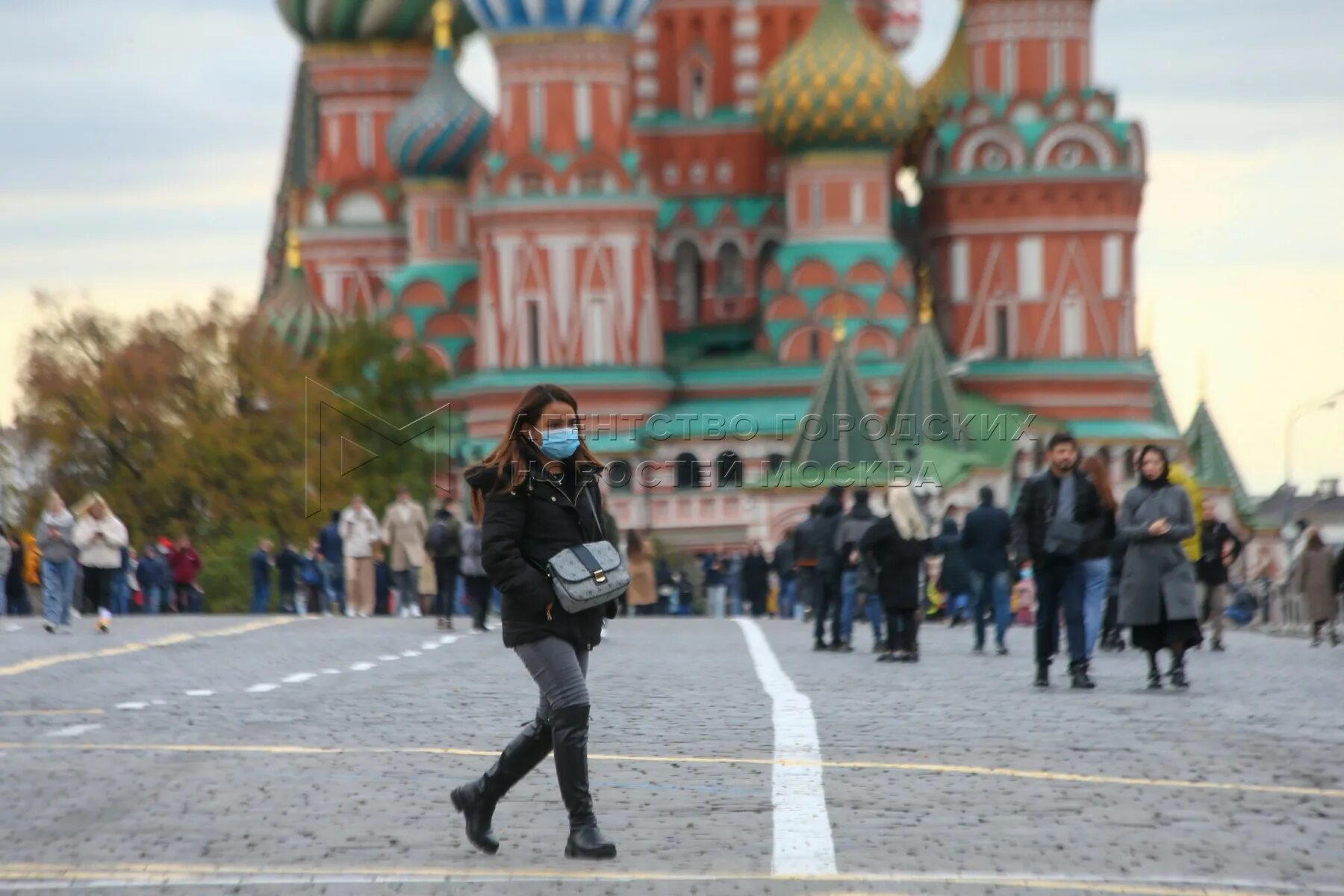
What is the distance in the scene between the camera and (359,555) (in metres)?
38.8

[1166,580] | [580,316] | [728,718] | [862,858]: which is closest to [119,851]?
[862,858]

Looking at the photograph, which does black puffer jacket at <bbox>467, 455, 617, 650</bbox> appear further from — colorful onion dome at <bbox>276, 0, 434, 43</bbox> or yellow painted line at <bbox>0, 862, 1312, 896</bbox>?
colorful onion dome at <bbox>276, 0, 434, 43</bbox>

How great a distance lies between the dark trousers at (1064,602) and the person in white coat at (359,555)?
18738mm

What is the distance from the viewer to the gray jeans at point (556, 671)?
1112 cm

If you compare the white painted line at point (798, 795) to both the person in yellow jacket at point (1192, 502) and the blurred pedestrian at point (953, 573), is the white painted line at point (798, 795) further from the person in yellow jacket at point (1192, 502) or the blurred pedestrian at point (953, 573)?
the blurred pedestrian at point (953, 573)

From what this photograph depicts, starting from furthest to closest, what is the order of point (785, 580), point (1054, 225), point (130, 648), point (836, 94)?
point (1054, 225)
point (836, 94)
point (785, 580)
point (130, 648)

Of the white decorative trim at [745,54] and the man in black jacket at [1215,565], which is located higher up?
the white decorative trim at [745,54]

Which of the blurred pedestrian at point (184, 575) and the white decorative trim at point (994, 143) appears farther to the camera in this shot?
the white decorative trim at point (994, 143)

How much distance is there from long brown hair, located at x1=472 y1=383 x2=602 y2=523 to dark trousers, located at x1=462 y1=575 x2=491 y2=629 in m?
18.4

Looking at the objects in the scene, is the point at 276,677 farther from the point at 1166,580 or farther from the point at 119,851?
the point at 119,851

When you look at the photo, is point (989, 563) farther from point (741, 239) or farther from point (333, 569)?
point (741, 239)

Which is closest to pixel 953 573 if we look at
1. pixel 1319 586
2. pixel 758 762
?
pixel 1319 586

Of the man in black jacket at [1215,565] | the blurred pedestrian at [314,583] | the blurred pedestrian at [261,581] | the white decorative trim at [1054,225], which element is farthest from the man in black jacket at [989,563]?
the white decorative trim at [1054,225]

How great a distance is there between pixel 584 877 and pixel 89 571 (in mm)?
22799
